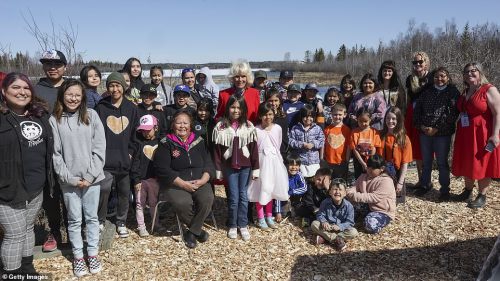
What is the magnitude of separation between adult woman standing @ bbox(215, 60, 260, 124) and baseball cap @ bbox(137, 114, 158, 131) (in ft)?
2.87

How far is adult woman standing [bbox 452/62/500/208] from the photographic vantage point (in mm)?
4871

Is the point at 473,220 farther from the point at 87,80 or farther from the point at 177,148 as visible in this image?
the point at 87,80

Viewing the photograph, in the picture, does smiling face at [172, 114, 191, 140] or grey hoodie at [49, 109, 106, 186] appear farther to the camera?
smiling face at [172, 114, 191, 140]

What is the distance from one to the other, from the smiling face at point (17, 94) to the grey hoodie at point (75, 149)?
37cm

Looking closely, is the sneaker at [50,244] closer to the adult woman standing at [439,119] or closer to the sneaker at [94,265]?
the sneaker at [94,265]

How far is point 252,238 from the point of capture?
15.4 feet

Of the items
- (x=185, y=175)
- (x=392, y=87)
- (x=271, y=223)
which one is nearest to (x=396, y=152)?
(x=392, y=87)

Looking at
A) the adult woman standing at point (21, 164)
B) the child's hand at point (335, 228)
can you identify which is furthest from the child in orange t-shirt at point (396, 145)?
the adult woman standing at point (21, 164)

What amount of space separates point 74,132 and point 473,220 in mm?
5024

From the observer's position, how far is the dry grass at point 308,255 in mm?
3916

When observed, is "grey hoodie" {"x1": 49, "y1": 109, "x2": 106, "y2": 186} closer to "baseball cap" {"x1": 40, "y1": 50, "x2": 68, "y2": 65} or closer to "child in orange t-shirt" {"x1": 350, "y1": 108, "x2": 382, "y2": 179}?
"baseball cap" {"x1": 40, "y1": 50, "x2": 68, "y2": 65}

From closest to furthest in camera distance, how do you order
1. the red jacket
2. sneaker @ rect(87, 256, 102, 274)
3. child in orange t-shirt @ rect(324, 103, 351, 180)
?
sneaker @ rect(87, 256, 102, 274), the red jacket, child in orange t-shirt @ rect(324, 103, 351, 180)

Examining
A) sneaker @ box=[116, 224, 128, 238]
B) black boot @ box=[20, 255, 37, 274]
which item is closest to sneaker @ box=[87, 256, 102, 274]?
black boot @ box=[20, 255, 37, 274]

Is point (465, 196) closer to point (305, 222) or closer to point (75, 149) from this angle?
point (305, 222)
